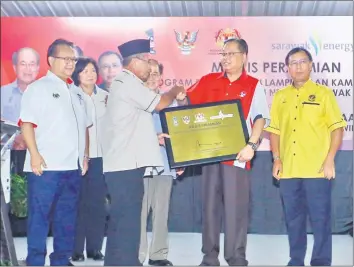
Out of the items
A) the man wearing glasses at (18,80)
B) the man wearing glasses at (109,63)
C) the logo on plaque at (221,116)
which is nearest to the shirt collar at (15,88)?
the man wearing glasses at (18,80)

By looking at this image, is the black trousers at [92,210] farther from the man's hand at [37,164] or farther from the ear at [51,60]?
the ear at [51,60]

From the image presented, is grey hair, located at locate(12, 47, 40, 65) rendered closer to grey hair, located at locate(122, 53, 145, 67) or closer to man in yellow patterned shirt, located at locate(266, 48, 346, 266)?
grey hair, located at locate(122, 53, 145, 67)

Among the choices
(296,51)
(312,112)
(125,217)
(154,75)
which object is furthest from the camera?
(154,75)

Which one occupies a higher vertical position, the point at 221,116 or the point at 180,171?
the point at 221,116

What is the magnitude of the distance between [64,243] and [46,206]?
32 cm

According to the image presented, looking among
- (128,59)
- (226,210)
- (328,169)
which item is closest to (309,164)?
(328,169)

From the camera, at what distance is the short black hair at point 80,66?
4.73 m

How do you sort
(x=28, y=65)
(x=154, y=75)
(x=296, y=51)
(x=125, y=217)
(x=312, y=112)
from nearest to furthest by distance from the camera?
1. (x=125, y=217)
2. (x=312, y=112)
3. (x=296, y=51)
4. (x=154, y=75)
5. (x=28, y=65)

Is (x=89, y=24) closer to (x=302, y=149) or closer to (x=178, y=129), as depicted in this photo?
(x=178, y=129)

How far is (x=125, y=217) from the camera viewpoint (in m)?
4.26

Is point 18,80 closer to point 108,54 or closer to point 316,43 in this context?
point 108,54

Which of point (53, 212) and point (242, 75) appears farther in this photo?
point (242, 75)

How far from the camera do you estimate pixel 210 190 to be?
454 cm

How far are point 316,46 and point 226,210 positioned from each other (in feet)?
4.79
